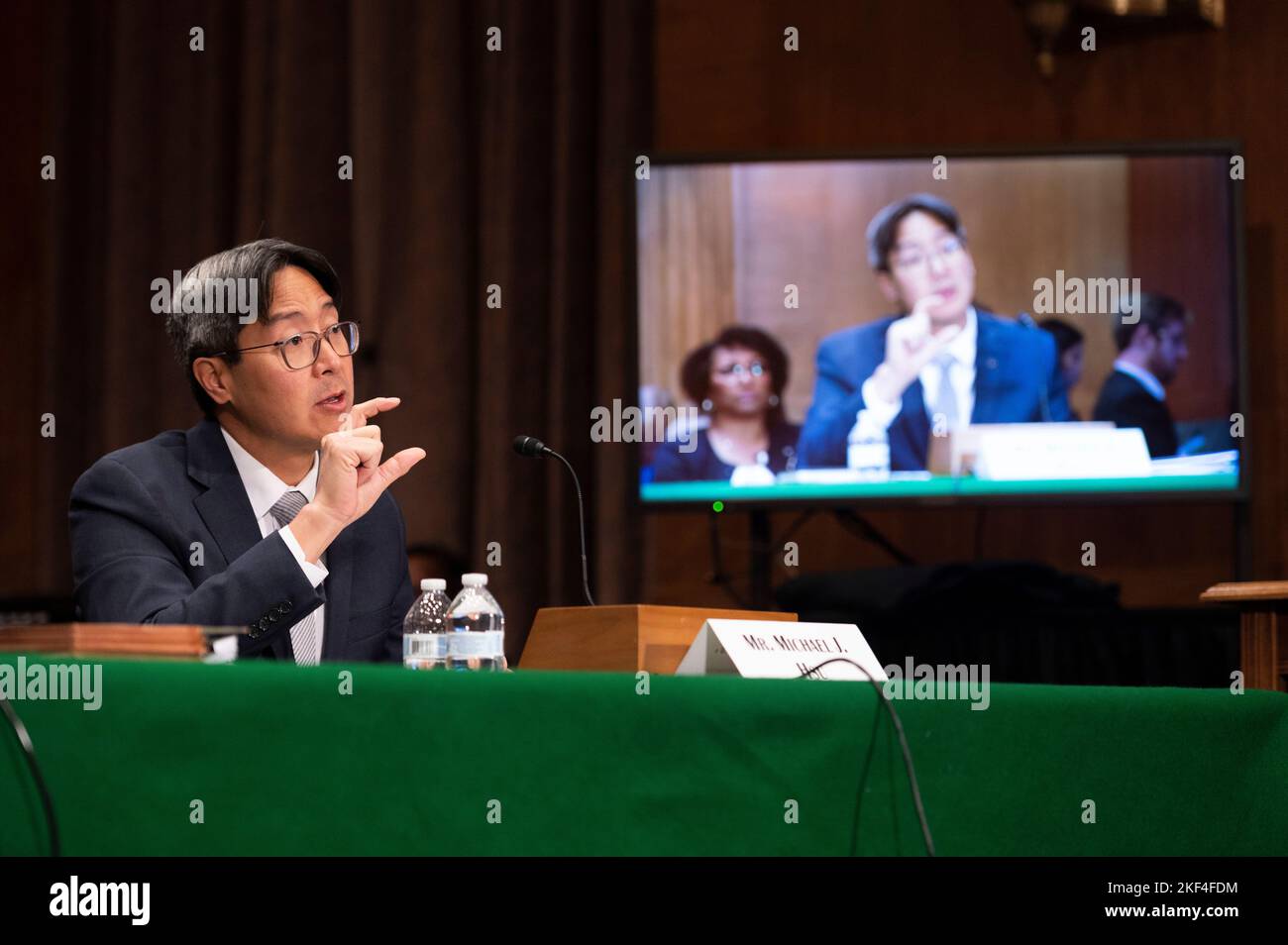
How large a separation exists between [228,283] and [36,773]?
1288 millimetres

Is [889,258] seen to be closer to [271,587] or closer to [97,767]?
[271,587]

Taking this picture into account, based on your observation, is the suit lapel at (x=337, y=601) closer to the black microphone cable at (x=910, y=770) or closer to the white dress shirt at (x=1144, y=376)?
the black microphone cable at (x=910, y=770)

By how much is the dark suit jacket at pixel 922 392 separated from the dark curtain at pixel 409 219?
1.82 feet

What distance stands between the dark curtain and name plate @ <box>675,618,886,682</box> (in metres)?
2.39

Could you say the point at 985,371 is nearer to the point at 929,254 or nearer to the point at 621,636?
the point at 929,254

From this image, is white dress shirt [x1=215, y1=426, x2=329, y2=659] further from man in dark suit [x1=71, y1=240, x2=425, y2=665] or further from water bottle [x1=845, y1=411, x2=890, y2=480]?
water bottle [x1=845, y1=411, x2=890, y2=480]

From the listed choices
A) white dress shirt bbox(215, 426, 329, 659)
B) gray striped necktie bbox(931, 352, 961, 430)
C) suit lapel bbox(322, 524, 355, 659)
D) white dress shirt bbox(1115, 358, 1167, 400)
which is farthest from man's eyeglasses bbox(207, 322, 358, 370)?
white dress shirt bbox(1115, 358, 1167, 400)

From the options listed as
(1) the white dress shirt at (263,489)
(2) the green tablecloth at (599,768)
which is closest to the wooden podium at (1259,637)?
(2) the green tablecloth at (599,768)

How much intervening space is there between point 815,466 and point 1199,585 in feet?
3.96

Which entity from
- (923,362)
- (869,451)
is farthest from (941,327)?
(869,451)

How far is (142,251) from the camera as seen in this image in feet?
16.0

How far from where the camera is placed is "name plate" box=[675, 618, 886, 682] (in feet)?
5.98

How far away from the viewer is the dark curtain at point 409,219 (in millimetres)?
4547

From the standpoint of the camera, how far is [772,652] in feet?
6.10
